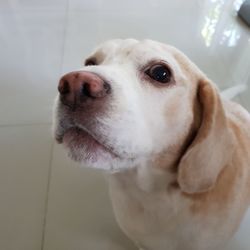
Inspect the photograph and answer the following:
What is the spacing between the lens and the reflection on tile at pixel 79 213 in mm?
1254

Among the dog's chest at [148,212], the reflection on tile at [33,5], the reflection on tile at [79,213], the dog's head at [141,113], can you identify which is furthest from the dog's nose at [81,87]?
the reflection on tile at [33,5]

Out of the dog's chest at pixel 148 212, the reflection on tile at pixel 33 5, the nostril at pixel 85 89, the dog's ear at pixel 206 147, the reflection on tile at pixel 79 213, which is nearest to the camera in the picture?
the nostril at pixel 85 89

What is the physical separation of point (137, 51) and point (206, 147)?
26cm

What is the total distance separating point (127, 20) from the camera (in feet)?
7.18

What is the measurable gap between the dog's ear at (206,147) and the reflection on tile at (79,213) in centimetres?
56

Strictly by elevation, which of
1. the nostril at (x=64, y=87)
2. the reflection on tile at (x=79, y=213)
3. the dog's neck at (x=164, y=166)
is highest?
the nostril at (x=64, y=87)

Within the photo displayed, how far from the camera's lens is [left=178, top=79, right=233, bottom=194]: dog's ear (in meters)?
0.76

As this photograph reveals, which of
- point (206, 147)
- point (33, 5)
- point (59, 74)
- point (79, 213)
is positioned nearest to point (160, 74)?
point (206, 147)

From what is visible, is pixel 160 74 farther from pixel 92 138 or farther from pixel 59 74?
pixel 59 74

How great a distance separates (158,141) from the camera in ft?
2.41

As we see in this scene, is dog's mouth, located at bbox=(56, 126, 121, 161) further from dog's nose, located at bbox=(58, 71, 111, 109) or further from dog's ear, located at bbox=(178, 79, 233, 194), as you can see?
dog's ear, located at bbox=(178, 79, 233, 194)

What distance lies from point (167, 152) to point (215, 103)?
6.0 inches

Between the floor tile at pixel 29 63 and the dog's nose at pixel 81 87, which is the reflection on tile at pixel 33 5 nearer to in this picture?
the floor tile at pixel 29 63

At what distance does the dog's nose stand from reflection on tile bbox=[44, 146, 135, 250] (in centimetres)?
76
